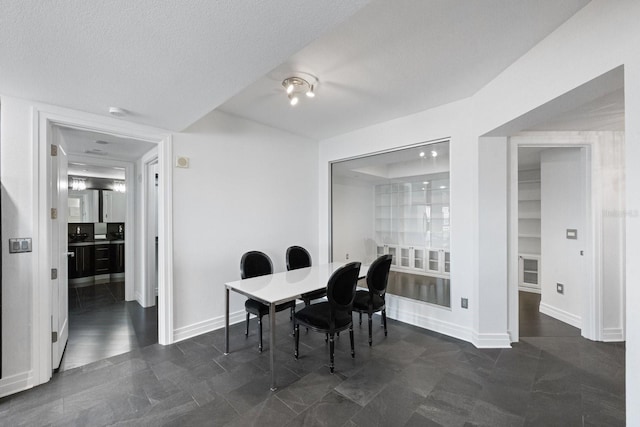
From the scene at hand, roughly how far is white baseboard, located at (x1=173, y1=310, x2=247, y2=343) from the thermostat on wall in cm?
184

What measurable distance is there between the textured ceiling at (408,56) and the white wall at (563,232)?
196 centimetres

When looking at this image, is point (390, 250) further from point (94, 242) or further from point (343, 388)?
point (94, 242)

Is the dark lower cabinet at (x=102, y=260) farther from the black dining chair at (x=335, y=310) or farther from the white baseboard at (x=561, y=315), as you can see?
the white baseboard at (x=561, y=315)

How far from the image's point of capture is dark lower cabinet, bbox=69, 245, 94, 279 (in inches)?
213

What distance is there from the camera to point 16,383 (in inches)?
83.9

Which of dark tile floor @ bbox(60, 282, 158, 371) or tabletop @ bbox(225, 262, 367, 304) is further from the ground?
tabletop @ bbox(225, 262, 367, 304)

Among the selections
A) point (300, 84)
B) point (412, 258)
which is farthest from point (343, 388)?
point (300, 84)

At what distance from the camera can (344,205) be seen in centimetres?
466

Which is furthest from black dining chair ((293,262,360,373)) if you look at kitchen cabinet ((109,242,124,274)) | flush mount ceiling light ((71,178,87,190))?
flush mount ceiling light ((71,178,87,190))

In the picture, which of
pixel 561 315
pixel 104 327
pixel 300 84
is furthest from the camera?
pixel 561 315

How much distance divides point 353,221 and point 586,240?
9.72ft

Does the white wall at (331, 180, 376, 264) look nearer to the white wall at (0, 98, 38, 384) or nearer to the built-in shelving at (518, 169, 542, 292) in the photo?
the built-in shelving at (518, 169, 542, 292)

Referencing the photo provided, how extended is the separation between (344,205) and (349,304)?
2.39 metres

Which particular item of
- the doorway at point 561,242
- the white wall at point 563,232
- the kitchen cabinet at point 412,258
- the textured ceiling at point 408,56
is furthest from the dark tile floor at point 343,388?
the textured ceiling at point 408,56
